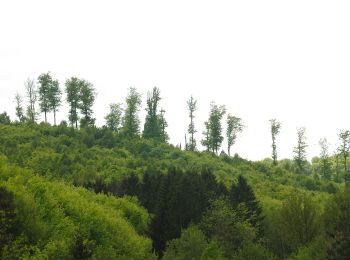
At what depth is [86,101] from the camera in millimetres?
111500

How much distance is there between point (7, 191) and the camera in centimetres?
3491

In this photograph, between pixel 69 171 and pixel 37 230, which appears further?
pixel 69 171

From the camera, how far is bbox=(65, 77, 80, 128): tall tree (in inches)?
4348

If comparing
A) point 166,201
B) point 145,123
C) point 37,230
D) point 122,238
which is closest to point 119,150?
point 145,123

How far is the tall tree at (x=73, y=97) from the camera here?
362ft

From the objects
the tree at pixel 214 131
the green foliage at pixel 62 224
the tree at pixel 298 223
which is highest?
the tree at pixel 214 131

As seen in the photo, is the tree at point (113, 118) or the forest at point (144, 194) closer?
the forest at point (144, 194)

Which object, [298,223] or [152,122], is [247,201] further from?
[152,122]

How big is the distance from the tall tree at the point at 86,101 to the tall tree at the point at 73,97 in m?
1.09

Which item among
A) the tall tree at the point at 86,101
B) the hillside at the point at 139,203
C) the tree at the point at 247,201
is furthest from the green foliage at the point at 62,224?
the tall tree at the point at 86,101

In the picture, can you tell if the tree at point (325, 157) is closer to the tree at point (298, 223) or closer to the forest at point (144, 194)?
the forest at point (144, 194)

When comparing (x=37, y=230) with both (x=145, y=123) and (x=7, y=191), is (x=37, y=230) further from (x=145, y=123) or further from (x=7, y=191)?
(x=145, y=123)

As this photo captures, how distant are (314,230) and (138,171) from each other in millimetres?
35865

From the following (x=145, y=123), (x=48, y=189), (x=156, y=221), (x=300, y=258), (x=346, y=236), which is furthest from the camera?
(x=145, y=123)
